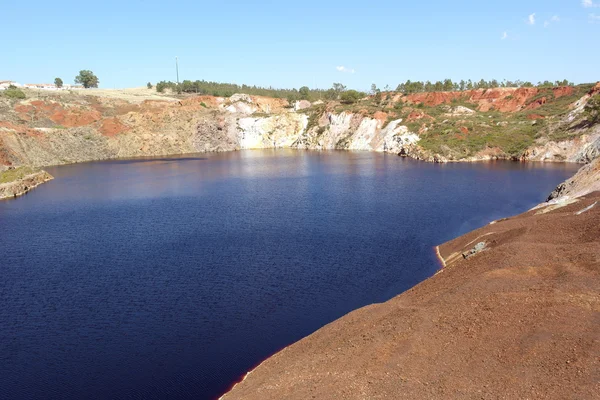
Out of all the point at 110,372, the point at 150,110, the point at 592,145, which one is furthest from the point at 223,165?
the point at 110,372

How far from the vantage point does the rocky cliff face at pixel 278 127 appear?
106 meters

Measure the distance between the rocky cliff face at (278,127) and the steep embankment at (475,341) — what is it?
258 feet

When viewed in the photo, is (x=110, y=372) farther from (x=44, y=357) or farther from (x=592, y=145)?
(x=592, y=145)

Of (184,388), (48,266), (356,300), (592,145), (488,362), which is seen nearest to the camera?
(488,362)

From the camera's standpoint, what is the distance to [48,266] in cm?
4088

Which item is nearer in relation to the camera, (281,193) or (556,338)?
(556,338)

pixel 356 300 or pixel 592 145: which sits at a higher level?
pixel 592 145

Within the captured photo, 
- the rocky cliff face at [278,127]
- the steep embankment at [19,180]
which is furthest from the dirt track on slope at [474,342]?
the rocky cliff face at [278,127]

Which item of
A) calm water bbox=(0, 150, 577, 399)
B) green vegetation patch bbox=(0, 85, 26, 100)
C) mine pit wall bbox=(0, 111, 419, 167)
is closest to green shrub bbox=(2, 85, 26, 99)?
green vegetation patch bbox=(0, 85, 26, 100)

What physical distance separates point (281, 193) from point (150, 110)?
93.1 meters

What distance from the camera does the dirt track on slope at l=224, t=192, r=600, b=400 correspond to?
17.6 meters

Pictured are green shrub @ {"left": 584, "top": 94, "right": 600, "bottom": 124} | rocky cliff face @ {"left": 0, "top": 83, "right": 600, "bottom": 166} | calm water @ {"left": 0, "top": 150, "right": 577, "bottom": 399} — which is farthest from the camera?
rocky cliff face @ {"left": 0, "top": 83, "right": 600, "bottom": 166}

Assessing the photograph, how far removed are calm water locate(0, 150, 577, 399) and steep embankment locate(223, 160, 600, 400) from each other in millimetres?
4829

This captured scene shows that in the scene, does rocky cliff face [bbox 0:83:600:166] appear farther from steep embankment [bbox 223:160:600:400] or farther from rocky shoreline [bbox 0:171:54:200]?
steep embankment [bbox 223:160:600:400]
